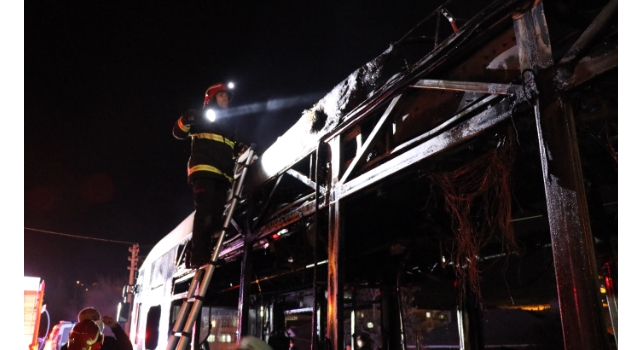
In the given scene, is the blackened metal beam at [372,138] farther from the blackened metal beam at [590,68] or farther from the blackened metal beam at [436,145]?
the blackened metal beam at [590,68]

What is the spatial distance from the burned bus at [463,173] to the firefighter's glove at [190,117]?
1252 mm

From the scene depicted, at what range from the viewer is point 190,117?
237 inches

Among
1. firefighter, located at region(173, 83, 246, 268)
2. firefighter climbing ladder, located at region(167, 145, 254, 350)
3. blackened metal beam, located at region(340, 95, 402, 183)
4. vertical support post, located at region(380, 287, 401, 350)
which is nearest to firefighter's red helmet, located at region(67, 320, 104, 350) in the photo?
firefighter climbing ladder, located at region(167, 145, 254, 350)

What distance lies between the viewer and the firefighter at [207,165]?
6176 mm

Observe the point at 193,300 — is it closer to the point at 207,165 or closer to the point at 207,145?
the point at 207,165

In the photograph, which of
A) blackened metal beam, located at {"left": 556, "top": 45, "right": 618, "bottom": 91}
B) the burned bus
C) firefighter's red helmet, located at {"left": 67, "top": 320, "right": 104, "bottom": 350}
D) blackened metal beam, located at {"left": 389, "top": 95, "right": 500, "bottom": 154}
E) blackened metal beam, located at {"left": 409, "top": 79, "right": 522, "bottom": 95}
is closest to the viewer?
blackened metal beam, located at {"left": 556, "top": 45, "right": 618, "bottom": 91}

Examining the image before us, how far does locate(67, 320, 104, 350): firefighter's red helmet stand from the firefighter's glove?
294 cm

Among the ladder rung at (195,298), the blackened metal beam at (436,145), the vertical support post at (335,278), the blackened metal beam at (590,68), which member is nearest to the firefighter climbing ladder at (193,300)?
the ladder rung at (195,298)

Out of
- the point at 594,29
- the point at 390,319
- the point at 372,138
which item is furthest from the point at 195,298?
the point at 390,319

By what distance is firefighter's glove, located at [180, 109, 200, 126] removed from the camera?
6.01 m

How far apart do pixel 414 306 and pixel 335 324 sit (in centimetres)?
823

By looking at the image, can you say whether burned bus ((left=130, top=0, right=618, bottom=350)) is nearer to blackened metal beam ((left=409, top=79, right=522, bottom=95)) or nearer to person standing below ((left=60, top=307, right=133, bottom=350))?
blackened metal beam ((left=409, top=79, right=522, bottom=95))
